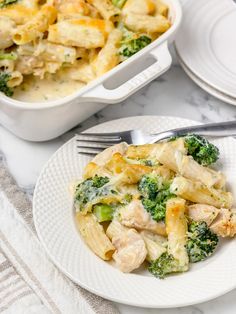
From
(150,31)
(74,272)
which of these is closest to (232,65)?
(150,31)

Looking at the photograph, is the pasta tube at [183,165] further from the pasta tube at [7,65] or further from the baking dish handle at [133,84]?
the pasta tube at [7,65]

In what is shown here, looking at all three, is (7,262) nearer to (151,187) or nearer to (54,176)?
(54,176)

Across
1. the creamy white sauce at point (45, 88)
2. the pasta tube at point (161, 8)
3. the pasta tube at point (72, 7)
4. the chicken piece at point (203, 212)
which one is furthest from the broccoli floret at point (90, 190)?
the pasta tube at point (161, 8)

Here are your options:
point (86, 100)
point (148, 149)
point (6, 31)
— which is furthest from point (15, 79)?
point (148, 149)

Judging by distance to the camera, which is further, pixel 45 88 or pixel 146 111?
pixel 146 111

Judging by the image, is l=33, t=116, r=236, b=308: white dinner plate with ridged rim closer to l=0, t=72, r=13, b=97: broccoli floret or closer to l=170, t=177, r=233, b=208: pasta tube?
l=170, t=177, r=233, b=208: pasta tube

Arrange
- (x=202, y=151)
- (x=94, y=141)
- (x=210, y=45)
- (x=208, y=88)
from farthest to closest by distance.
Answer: (x=210, y=45)
(x=208, y=88)
(x=94, y=141)
(x=202, y=151)

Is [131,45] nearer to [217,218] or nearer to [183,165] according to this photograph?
[183,165]
